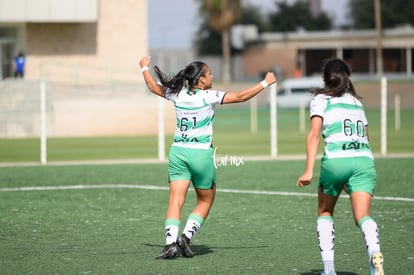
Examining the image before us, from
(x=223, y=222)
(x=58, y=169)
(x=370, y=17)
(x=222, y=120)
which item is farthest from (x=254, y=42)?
(x=223, y=222)

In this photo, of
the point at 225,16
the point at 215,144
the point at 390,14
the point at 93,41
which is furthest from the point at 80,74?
the point at 390,14

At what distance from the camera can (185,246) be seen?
10.7 m

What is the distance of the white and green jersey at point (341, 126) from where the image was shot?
9000 millimetres

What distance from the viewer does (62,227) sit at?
43.6 ft

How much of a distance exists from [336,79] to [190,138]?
2071 mm

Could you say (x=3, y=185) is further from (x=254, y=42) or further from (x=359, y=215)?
(x=254, y=42)

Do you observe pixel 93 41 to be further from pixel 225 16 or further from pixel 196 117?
pixel 196 117

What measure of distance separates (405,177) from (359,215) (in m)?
11.5

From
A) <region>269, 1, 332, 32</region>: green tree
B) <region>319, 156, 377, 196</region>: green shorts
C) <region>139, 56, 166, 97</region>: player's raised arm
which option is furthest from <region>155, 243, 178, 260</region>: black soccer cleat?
<region>269, 1, 332, 32</region>: green tree

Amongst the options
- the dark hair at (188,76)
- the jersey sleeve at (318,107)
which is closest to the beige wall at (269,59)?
the dark hair at (188,76)

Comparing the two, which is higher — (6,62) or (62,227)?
(6,62)

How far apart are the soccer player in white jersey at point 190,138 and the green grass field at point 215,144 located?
56.9 ft

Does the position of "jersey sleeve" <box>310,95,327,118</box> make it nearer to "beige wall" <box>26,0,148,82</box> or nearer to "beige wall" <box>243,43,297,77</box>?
"beige wall" <box>26,0,148,82</box>

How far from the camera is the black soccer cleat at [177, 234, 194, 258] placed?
10719mm
